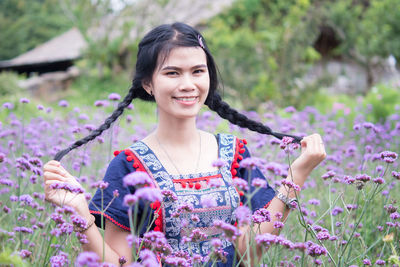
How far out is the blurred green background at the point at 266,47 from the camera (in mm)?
11594

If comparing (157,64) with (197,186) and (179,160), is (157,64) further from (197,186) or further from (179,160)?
(197,186)

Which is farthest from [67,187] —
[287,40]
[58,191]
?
[287,40]

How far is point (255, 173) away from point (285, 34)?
35.0 ft

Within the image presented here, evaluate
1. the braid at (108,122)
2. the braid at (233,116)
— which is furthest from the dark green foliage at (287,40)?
the braid at (108,122)

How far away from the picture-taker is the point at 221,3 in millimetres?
17953

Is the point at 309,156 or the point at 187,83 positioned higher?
the point at 187,83

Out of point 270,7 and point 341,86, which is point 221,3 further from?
point 341,86

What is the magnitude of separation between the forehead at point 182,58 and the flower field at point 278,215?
0.57 metres

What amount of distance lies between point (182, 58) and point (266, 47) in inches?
465

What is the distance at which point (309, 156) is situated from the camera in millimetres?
1812

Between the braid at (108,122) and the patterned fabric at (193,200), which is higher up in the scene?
the braid at (108,122)

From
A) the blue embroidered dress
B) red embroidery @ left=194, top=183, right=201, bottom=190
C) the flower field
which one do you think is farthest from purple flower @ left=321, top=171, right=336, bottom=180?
red embroidery @ left=194, top=183, right=201, bottom=190

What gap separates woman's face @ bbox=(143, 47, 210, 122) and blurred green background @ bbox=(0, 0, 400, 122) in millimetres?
8593

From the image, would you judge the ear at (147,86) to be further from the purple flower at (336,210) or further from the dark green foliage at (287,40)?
the dark green foliage at (287,40)
